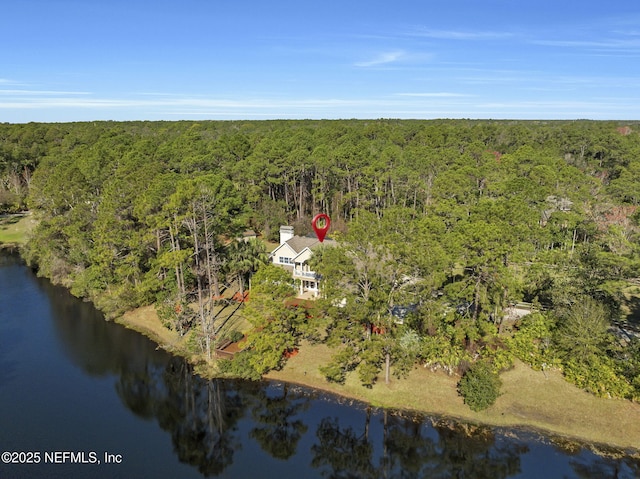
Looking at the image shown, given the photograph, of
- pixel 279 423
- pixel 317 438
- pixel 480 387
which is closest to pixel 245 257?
pixel 279 423

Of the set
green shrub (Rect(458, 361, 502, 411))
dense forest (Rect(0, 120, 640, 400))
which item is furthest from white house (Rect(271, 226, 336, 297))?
green shrub (Rect(458, 361, 502, 411))

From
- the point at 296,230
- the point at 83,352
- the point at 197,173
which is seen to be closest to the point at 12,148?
the point at 197,173

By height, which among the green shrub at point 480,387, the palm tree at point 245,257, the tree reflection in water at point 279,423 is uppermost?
the palm tree at point 245,257

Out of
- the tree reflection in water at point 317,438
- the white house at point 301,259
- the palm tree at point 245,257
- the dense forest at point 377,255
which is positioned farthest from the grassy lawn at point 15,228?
the tree reflection in water at point 317,438

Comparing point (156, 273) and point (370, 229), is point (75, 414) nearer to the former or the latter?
point (156, 273)

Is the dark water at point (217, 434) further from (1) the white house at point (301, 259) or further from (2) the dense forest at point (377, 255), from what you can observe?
(1) the white house at point (301, 259)
